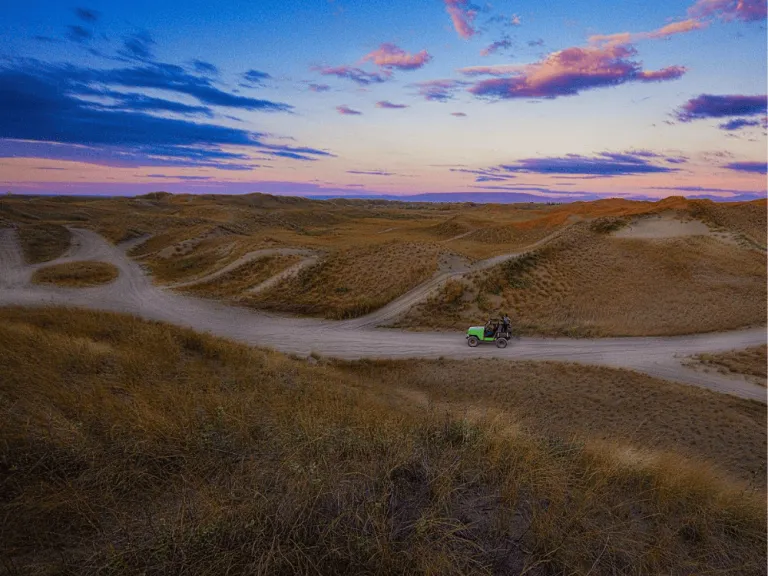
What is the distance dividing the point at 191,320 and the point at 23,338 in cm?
1423

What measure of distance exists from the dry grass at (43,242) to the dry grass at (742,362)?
167 ft

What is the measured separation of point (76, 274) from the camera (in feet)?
99.6

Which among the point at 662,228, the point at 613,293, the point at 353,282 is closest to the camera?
the point at 613,293

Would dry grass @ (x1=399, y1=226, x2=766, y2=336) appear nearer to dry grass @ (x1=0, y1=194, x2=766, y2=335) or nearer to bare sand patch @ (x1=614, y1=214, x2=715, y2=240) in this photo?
dry grass @ (x1=0, y1=194, x2=766, y2=335)

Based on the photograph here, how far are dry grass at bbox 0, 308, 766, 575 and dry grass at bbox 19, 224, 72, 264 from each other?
40.8m

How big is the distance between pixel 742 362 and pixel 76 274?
44.0m

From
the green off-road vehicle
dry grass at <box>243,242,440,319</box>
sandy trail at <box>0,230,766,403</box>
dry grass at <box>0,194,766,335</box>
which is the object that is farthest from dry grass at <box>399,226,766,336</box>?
dry grass at <box>243,242,440,319</box>

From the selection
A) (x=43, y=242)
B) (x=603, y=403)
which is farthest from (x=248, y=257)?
(x=603, y=403)

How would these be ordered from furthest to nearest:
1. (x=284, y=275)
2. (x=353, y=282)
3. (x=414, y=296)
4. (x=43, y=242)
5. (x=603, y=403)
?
(x=43, y=242)
(x=284, y=275)
(x=353, y=282)
(x=414, y=296)
(x=603, y=403)

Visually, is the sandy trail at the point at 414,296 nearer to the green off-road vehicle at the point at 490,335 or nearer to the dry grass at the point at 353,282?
the dry grass at the point at 353,282

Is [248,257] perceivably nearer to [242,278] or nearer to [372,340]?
[242,278]

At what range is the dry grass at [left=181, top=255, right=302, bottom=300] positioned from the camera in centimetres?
2908

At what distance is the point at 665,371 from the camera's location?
16766 millimetres

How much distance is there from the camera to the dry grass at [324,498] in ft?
9.98
